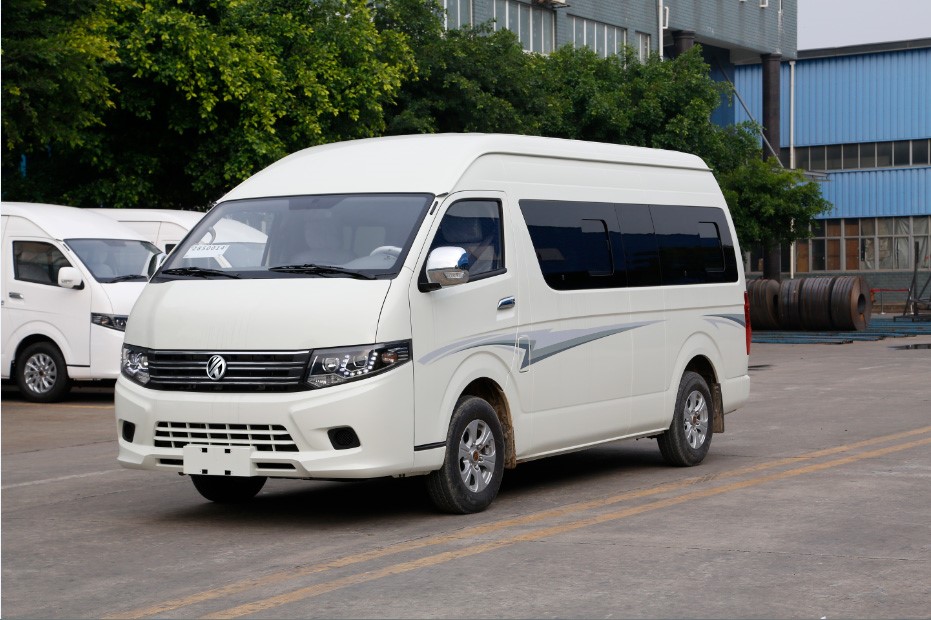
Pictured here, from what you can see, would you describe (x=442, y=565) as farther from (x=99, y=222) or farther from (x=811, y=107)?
(x=811, y=107)

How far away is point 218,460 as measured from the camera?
877 centimetres

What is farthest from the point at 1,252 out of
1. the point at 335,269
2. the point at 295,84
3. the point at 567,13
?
the point at 567,13

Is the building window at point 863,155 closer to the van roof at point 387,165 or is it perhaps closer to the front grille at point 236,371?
the van roof at point 387,165

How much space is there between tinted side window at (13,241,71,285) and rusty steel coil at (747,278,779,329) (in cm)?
2355

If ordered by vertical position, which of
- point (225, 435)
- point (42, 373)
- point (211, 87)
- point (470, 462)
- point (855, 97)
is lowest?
point (42, 373)

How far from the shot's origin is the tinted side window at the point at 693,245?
11789 mm

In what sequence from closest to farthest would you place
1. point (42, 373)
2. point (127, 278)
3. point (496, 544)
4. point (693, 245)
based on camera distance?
point (496, 544) → point (693, 245) → point (42, 373) → point (127, 278)

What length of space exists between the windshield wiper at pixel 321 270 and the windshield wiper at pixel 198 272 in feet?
0.96

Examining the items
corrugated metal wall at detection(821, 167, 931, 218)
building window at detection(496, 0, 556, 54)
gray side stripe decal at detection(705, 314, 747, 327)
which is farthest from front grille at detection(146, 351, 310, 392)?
corrugated metal wall at detection(821, 167, 931, 218)

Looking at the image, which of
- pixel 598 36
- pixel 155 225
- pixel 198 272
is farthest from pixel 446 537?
pixel 598 36

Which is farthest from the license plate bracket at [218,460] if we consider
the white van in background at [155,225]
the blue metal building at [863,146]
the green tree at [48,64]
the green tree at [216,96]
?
the blue metal building at [863,146]

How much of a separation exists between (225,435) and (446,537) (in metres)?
1.40

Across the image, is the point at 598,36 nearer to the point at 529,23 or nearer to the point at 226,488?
the point at 529,23

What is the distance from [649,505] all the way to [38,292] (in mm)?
11650
